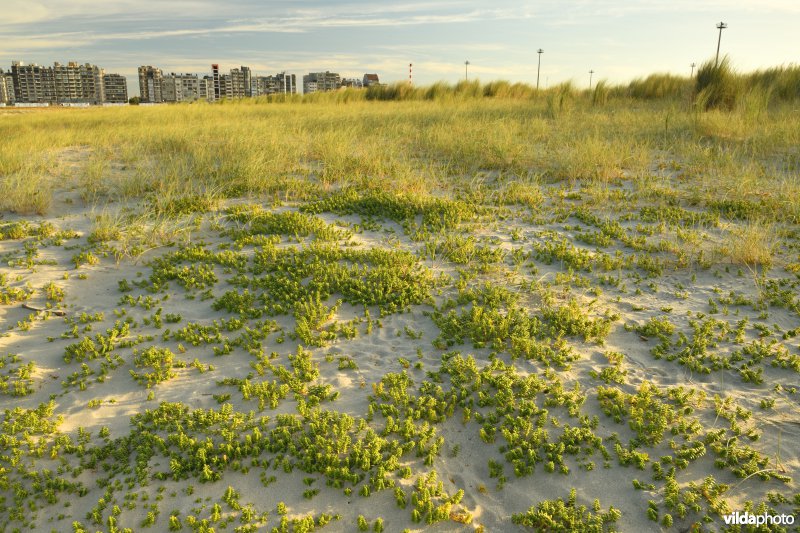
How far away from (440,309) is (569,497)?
2.71 meters

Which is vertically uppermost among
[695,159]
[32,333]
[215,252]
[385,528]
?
[695,159]

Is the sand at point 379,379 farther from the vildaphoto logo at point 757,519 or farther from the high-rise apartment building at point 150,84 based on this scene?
the high-rise apartment building at point 150,84

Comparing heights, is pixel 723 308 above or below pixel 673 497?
above

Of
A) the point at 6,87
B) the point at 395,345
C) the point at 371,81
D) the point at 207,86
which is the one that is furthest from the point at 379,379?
the point at 6,87

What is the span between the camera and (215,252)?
741 cm

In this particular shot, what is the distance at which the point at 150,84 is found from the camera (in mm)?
139250

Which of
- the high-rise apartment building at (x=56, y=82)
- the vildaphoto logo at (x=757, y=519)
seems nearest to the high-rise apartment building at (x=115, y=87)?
the high-rise apartment building at (x=56, y=82)

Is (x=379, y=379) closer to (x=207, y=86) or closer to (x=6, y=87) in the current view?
(x=207, y=86)

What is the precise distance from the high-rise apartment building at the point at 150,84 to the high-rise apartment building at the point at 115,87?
11.2 m

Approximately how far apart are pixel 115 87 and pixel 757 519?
177 meters

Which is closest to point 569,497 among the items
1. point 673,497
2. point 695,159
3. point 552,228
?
point 673,497

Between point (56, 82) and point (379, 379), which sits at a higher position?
point (56, 82)

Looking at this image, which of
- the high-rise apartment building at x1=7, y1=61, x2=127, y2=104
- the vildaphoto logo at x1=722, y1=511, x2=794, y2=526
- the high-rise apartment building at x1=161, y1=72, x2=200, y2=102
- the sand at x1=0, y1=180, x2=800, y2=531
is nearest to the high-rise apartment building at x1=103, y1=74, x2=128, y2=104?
the high-rise apartment building at x1=7, y1=61, x2=127, y2=104

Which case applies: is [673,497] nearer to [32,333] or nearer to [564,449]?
[564,449]
